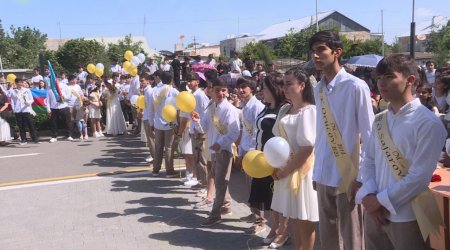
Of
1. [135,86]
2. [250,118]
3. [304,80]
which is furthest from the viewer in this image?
[135,86]

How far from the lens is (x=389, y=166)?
2.64 m

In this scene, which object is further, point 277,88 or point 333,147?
Result: point 277,88

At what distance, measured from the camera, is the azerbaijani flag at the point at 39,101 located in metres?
14.5

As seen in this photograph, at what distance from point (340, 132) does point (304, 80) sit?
0.80m

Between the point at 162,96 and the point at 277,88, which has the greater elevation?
the point at 277,88

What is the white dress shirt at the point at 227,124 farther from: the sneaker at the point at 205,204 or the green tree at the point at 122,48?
the green tree at the point at 122,48

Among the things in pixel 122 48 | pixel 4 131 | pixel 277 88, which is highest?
pixel 122 48

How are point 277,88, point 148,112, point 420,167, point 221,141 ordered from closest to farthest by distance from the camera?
point 420,167 < point 277,88 < point 221,141 < point 148,112

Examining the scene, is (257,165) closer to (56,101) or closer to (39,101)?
(56,101)

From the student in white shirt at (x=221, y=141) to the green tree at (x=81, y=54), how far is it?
37396mm

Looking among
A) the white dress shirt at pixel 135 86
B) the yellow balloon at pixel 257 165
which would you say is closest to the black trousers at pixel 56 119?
the white dress shirt at pixel 135 86

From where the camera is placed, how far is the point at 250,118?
529cm

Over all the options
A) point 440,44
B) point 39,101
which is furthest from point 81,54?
point 440,44

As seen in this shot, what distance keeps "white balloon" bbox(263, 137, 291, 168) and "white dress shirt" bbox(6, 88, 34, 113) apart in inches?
450
